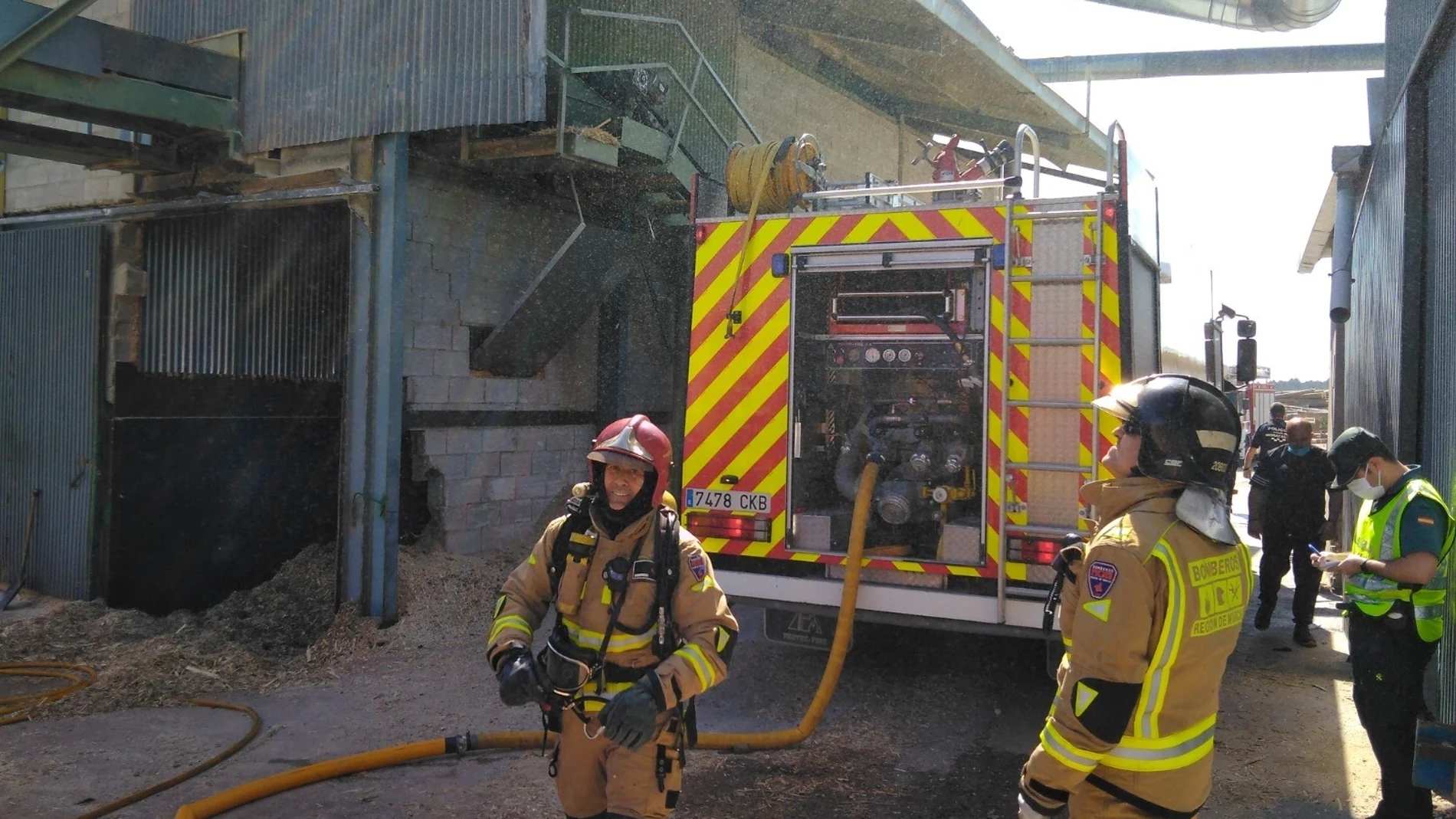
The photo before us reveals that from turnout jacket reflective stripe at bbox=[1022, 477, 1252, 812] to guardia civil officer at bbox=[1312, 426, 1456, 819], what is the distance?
199 cm

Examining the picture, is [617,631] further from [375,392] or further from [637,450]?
[375,392]

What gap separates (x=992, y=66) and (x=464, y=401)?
8111mm

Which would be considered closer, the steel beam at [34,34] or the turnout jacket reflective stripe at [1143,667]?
the turnout jacket reflective stripe at [1143,667]

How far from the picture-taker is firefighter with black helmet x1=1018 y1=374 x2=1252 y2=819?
7.14 ft

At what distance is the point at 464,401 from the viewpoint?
25.0ft

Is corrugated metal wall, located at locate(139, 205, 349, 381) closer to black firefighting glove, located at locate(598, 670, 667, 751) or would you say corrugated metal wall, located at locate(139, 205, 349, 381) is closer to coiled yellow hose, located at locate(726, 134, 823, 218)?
coiled yellow hose, located at locate(726, 134, 823, 218)

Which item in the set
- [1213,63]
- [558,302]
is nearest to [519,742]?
[558,302]

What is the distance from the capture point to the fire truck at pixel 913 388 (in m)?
4.75

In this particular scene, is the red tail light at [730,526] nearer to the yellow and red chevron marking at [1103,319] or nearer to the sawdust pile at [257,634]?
the yellow and red chevron marking at [1103,319]

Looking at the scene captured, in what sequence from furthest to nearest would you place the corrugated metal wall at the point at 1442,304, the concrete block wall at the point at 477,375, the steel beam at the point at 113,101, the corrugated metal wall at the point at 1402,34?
the concrete block wall at the point at 477,375 → the steel beam at the point at 113,101 → the corrugated metal wall at the point at 1402,34 → the corrugated metal wall at the point at 1442,304

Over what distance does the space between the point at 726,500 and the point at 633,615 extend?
2614mm

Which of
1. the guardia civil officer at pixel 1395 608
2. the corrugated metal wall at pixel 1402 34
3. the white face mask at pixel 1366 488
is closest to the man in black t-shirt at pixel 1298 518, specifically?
the corrugated metal wall at pixel 1402 34

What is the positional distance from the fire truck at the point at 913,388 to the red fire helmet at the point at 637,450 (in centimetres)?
237

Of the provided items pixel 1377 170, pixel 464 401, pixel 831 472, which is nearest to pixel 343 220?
pixel 464 401
